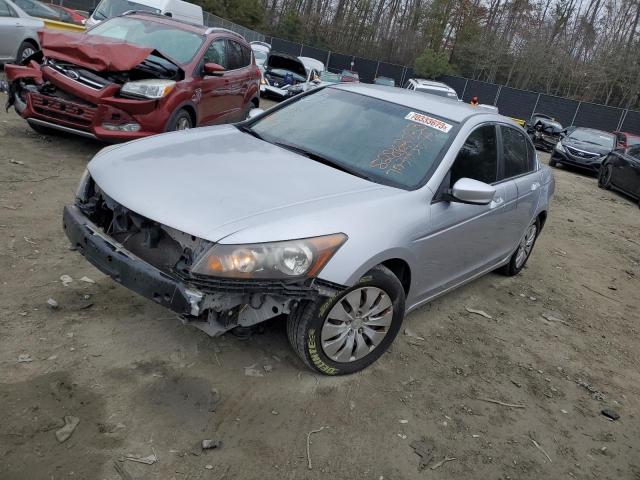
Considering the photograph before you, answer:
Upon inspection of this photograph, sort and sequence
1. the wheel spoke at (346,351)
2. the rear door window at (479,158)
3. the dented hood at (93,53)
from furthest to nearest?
the dented hood at (93,53)
the rear door window at (479,158)
the wheel spoke at (346,351)

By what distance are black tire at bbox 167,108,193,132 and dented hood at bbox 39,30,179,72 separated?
75cm

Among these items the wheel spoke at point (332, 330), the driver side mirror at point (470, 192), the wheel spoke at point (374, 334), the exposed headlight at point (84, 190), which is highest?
the driver side mirror at point (470, 192)

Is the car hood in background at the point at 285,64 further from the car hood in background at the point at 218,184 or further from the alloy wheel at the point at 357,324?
the alloy wheel at the point at 357,324

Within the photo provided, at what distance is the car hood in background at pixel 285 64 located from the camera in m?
19.7

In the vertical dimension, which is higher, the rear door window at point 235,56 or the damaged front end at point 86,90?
the rear door window at point 235,56

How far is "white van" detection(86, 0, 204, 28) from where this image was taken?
40.6 ft

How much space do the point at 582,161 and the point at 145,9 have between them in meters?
12.6

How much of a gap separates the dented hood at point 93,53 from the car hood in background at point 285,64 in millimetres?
13745

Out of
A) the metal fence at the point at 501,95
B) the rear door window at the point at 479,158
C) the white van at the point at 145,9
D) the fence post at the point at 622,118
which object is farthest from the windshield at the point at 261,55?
the fence post at the point at 622,118

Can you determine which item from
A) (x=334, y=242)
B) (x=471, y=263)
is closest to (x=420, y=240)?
(x=334, y=242)

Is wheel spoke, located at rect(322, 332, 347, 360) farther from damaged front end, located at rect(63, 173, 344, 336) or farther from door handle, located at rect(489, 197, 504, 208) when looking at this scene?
door handle, located at rect(489, 197, 504, 208)

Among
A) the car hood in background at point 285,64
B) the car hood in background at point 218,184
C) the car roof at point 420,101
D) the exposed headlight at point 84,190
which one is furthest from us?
the car hood in background at point 285,64

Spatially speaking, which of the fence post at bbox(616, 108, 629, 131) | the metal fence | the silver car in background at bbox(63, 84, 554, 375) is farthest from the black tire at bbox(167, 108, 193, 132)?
the fence post at bbox(616, 108, 629, 131)

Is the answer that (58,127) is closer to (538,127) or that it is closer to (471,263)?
(471,263)
